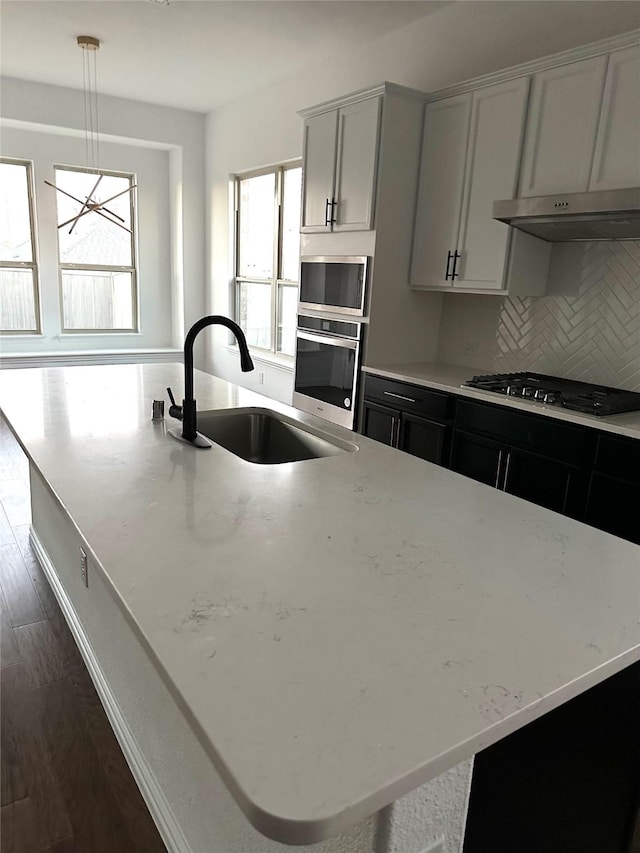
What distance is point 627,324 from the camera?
2.91 m

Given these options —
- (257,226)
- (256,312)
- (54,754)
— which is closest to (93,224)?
(257,226)

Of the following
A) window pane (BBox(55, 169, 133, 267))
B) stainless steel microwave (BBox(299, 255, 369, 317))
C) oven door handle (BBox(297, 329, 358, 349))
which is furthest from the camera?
window pane (BBox(55, 169, 133, 267))

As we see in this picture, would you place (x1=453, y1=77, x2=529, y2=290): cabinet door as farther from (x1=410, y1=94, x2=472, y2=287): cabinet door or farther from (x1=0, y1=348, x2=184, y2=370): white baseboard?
(x1=0, y1=348, x2=184, y2=370): white baseboard

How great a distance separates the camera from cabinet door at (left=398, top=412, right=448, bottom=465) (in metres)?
3.20

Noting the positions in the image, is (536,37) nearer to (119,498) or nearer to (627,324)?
(627,324)

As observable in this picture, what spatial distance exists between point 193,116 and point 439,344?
393cm

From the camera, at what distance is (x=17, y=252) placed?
593 cm

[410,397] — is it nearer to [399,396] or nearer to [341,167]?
[399,396]

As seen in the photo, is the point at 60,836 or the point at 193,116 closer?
the point at 60,836

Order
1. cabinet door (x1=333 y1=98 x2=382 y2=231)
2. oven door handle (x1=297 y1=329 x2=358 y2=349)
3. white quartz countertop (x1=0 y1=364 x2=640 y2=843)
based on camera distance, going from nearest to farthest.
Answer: white quartz countertop (x1=0 y1=364 x2=640 y2=843), cabinet door (x1=333 y1=98 x2=382 y2=231), oven door handle (x1=297 y1=329 x2=358 y2=349)

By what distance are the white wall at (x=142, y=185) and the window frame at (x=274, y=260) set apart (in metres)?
0.63

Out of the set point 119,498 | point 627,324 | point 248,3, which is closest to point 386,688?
point 119,498

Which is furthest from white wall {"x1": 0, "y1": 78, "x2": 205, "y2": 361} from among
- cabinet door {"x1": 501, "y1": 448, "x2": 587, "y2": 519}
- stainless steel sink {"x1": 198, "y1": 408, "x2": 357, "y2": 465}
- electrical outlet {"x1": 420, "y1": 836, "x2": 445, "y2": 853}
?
electrical outlet {"x1": 420, "y1": 836, "x2": 445, "y2": 853}

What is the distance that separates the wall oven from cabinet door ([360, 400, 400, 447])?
0.10m
